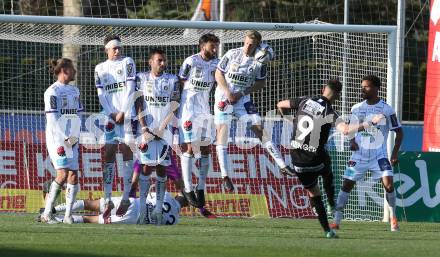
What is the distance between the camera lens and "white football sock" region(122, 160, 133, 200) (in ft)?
54.5

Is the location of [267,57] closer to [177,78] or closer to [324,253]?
[177,78]

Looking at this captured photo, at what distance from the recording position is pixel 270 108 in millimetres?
20703

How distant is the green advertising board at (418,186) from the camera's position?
19.2 metres

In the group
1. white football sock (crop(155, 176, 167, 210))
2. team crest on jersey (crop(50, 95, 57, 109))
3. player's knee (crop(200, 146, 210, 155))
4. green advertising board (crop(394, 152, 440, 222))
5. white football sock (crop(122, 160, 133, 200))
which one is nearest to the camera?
team crest on jersey (crop(50, 95, 57, 109))

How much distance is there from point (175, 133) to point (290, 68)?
10.3 ft

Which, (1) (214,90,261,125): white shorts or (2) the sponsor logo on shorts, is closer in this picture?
(1) (214,90,261,125): white shorts

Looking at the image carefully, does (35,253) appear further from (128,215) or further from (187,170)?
(187,170)

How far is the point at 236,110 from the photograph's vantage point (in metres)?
17.3

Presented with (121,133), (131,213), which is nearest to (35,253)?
(131,213)

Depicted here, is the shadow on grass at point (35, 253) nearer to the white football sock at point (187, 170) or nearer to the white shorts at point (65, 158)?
the white shorts at point (65, 158)

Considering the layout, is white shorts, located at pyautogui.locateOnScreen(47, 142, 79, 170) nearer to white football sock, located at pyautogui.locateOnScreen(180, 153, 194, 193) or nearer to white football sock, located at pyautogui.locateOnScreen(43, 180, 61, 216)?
white football sock, located at pyautogui.locateOnScreen(43, 180, 61, 216)

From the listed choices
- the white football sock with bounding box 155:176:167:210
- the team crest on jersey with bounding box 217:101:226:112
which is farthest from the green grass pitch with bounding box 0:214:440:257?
the team crest on jersey with bounding box 217:101:226:112

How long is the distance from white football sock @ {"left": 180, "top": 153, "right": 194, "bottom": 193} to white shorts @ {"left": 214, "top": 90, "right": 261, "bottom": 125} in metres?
0.91

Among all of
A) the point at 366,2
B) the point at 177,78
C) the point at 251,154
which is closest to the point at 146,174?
the point at 177,78
